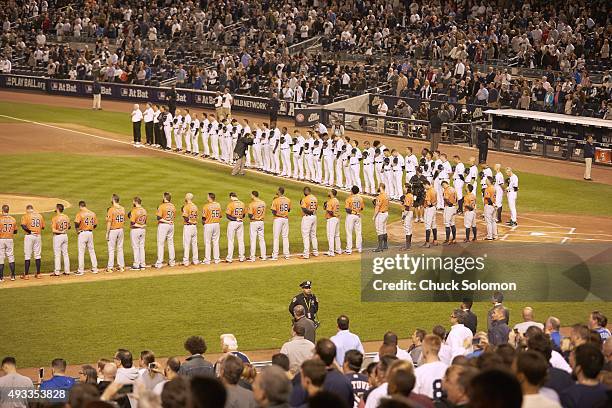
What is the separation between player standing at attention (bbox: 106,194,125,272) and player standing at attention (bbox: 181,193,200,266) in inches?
58.9

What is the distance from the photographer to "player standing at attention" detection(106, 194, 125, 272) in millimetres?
23391

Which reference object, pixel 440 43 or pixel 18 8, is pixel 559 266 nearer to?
pixel 440 43

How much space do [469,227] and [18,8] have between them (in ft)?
139

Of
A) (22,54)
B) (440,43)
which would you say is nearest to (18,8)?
(22,54)

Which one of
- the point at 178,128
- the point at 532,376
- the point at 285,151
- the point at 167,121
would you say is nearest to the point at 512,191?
the point at 285,151

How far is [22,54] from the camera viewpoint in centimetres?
5678

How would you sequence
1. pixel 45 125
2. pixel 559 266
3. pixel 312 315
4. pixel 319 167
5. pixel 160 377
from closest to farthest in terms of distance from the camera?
1. pixel 160 377
2. pixel 312 315
3. pixel 559 266
4. pixel 319 167
5. pixel 45 125

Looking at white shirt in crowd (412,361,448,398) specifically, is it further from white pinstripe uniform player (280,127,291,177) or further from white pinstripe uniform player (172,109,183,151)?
white pinstripe uniform player (172,109,183,151)

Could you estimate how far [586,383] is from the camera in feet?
30.5

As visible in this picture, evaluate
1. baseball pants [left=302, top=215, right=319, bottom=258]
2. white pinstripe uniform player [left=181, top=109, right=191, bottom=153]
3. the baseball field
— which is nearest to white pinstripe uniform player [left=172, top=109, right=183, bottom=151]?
white pinstripe uniform player [left=181, top=109, right=191, bottom=153]

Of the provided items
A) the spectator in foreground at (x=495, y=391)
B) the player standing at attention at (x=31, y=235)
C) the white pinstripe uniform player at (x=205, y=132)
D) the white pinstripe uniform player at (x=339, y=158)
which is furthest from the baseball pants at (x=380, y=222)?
the spectator in foreground at (x=495, y=391)

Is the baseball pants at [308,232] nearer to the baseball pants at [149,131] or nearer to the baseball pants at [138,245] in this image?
the baseball pants at [138,245]

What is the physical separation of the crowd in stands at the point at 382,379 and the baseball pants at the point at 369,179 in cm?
1828

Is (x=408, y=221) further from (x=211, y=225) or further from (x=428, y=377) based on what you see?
(x=428, y=377)
